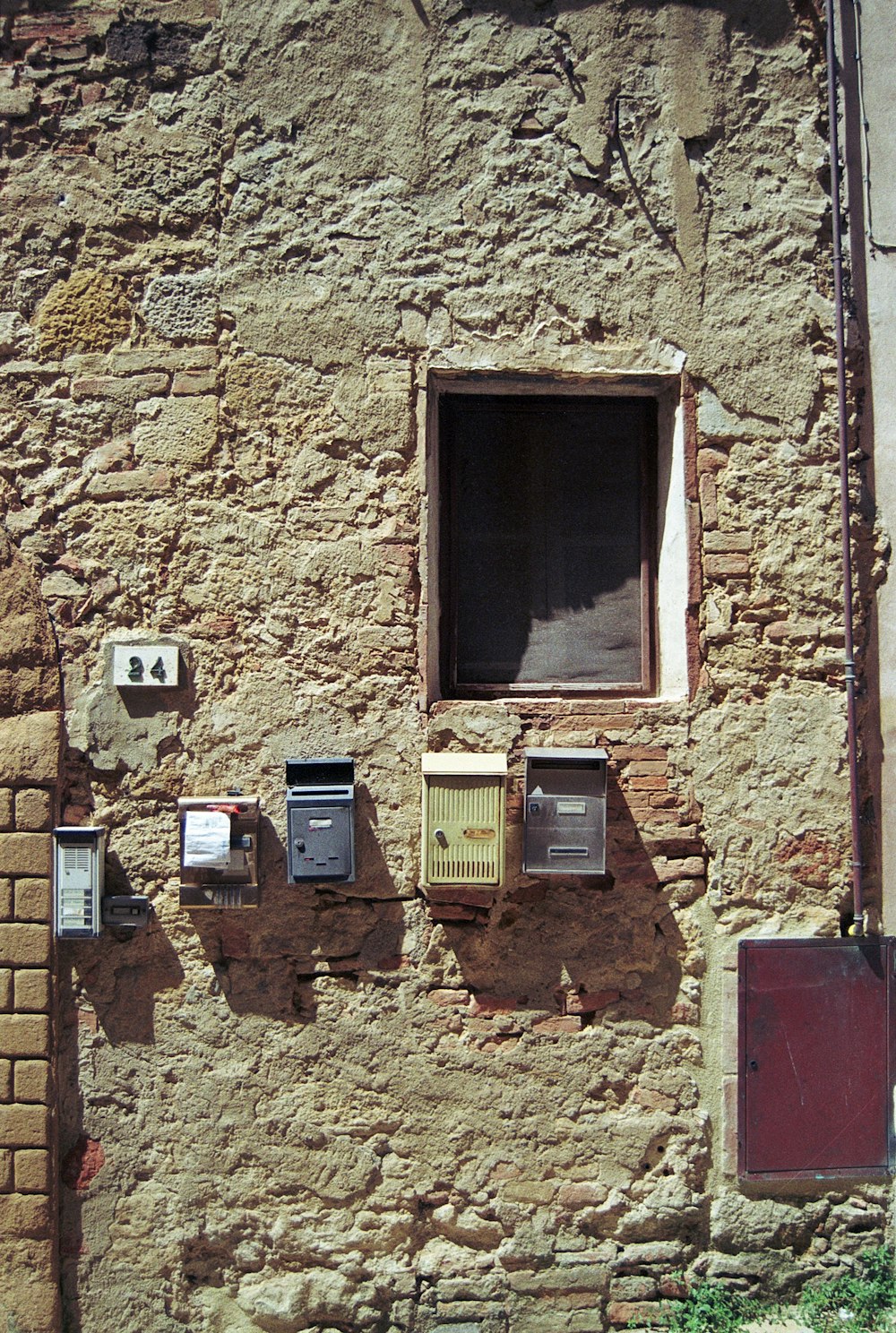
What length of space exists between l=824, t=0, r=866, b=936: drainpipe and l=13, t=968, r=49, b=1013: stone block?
2.65m

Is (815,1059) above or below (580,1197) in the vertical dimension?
above

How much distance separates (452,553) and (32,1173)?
8.00 feet

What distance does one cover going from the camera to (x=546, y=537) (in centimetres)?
312

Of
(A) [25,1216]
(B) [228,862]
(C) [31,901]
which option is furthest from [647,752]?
(A) [25,1216]

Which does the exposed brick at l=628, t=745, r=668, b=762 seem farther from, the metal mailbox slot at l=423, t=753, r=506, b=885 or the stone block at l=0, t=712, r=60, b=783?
the stone block at l=0, t=712, r=60, b=783

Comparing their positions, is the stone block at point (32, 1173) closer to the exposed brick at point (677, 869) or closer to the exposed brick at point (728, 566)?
the exposed brick at point (677, 869)

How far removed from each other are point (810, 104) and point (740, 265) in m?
0.60

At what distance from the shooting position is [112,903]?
2.79 meters

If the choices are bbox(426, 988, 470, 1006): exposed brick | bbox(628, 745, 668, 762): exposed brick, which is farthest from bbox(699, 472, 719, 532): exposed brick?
bbox(426, 988, 470, 1006): exposed brick

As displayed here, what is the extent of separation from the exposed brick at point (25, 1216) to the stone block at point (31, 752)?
4.32ft

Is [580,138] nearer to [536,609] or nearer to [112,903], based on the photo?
[536,609]

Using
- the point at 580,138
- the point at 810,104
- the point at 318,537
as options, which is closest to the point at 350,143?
the point at 580,138

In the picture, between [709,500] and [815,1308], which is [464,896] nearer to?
[709,500]

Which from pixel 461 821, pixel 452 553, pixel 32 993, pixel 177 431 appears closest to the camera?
pixel 461 821
